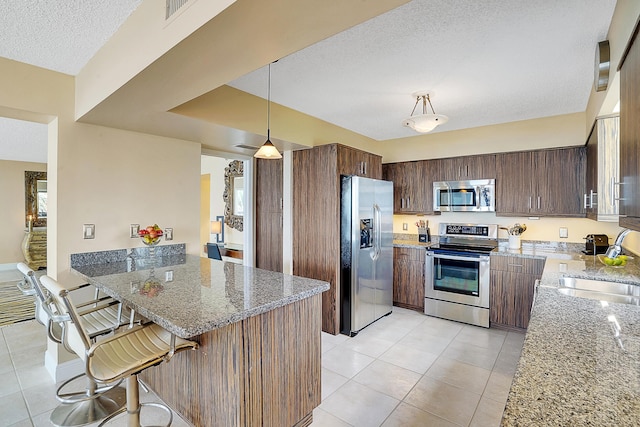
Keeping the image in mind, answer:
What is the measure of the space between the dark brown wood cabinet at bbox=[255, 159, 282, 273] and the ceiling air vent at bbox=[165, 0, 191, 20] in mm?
2796

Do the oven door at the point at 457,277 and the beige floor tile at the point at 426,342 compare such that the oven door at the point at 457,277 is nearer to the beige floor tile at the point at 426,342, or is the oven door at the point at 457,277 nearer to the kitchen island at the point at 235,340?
the beige floor tile at the point at 426,342

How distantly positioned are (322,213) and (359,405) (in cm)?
195

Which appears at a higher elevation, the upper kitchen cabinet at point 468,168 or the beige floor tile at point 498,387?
the upper kitchen cabinet at point 468,168

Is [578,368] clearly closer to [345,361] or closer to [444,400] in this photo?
[444,400]

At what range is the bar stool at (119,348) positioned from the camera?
4.92ft

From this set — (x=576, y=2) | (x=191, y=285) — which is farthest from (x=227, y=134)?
(x=576, y=2)

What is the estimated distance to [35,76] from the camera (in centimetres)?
238

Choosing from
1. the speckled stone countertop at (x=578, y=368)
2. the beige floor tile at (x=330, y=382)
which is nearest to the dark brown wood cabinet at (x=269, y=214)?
the beige floor tile at (x=330, y=382)

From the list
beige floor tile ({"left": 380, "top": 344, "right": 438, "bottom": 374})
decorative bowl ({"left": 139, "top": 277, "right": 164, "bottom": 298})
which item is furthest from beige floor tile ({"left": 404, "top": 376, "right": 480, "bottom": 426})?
decorative bowl ({"left": 139, "top": 277, "right": 164, "bottom": 298})

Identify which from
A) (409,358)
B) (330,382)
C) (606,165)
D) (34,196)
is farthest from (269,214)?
(34,196)

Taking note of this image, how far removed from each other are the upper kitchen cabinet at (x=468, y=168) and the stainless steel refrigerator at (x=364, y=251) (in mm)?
912

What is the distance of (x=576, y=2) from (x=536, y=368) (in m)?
1.96

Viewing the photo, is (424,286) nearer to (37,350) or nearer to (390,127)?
(390,127)

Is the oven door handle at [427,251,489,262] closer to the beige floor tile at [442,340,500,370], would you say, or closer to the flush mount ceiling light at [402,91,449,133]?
the beige floor tile at [442,340,500,370]
